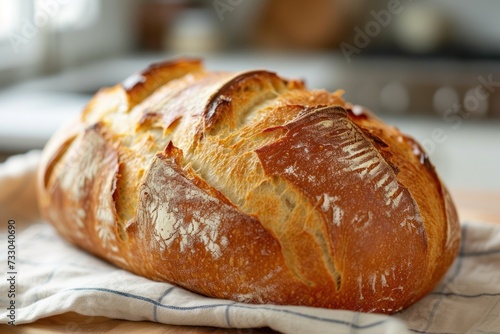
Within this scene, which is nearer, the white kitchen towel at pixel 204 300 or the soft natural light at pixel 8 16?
the white kitchen towel at pixel 204 300

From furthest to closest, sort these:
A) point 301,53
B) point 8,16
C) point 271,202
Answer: point 301,53
point 8,16
point 271,202

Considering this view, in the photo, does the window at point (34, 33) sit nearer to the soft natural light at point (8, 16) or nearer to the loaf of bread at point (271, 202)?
the soft natural light at point (8, 16)

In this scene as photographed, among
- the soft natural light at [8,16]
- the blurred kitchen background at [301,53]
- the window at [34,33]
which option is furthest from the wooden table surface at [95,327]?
the soft natural light at [8,16]

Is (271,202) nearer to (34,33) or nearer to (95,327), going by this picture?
(95,327)

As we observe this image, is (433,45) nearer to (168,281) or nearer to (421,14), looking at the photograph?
(421,14)

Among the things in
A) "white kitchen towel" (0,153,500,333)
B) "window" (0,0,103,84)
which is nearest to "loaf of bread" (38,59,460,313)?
"white kitchen towel" (0,153,500,333)

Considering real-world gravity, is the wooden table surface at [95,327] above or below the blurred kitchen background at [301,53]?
above

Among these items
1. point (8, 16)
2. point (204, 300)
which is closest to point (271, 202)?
point (204, 300)
